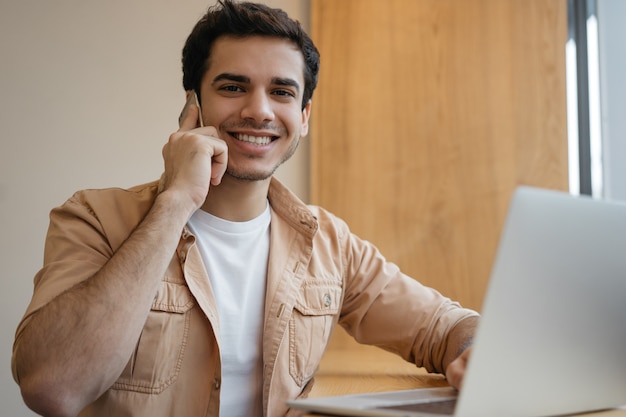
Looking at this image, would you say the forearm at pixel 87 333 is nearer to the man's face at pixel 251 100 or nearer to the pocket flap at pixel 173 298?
the pocket flap at pixel 173 298

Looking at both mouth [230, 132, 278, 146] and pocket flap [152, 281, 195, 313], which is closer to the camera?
pocket flap [152, 281, 195, 313]

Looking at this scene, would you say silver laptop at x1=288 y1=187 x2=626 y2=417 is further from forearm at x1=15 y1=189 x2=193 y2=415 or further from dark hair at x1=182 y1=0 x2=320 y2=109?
dark hair at x1=182 y1=0 x2=320 y2=109

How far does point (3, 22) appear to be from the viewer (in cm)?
207

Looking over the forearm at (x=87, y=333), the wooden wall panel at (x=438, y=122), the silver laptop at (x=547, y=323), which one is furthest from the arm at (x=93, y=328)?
the wooden wall panel at (x=438, y=122)

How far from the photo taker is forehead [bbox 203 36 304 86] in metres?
1.59

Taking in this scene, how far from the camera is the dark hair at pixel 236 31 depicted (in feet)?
5.34

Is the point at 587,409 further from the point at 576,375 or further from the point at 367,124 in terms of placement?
the point at 367,124

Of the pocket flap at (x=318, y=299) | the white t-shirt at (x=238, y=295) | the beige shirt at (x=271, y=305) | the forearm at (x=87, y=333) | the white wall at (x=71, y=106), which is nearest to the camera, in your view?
the forearm at (x=87, y=333)

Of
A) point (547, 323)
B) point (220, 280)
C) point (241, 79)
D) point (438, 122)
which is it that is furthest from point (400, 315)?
point (438, 122)

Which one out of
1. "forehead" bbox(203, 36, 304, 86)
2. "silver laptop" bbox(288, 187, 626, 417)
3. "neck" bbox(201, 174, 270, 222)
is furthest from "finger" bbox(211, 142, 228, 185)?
"silver laptop" bbox(288, 187, 626, 417)

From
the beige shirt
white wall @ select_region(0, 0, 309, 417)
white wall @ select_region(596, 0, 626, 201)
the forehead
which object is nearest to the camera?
the beige shirt

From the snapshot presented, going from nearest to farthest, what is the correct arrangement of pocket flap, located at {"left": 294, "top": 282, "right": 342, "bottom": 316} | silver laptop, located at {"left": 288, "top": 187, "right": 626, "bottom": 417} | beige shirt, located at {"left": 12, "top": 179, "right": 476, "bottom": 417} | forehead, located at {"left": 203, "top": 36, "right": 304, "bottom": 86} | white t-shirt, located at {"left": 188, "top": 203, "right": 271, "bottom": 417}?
silver laptop, located at {"left": 288, "top": 187, "right": 626, "bottom": 417}, beige shirt, located at {"left": 12, "top": 179, "right": 476, "bottom": 417}, white t-shirt, located at {"left": 188, "top": 203, "right": 271, "bottom": 417}, pocket flap, located at {"left": 294, "top": 282, "right": 342, "bottom": 316}, forehead, located at {"left": 203, "top": 36, "right": 304, "bottom": 86}

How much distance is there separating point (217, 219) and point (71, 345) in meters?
0.54

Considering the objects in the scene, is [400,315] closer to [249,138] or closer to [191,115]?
[249,138]
